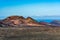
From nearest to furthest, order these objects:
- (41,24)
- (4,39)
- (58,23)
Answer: (4,39) → (58,23) → (41,24)

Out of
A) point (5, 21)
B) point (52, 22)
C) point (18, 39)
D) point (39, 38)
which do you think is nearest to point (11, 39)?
point (18, 39)

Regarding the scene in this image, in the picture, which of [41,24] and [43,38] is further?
[41,24]

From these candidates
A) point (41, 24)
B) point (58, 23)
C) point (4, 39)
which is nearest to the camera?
point (4, 39)

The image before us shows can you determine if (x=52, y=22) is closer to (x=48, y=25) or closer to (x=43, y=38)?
(x=48, y=25)

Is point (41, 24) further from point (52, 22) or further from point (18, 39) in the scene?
point (18, 39)

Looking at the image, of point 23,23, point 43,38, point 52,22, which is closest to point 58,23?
point 52,22

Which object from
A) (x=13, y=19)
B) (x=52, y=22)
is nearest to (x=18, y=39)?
(x=52, y=22)

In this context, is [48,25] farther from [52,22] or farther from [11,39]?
[11,39]

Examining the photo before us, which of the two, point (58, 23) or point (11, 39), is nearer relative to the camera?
point (11, 39)
